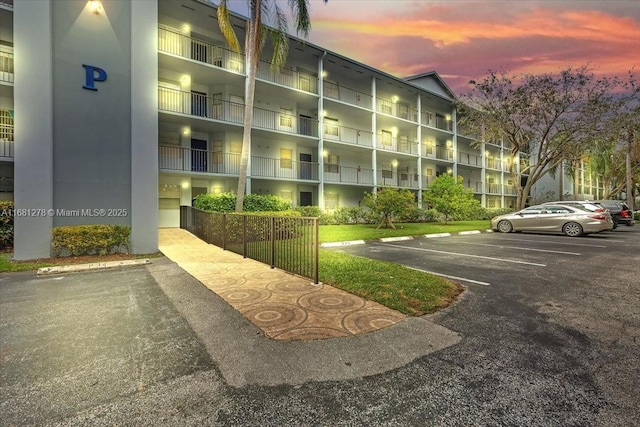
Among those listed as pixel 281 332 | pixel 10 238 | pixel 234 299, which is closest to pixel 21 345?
pixel 234 299

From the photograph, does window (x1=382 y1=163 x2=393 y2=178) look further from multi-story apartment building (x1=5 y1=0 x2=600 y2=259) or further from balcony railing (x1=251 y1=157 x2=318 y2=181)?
balcony railing (x1=251 y1=157 x2=318 y2=181)

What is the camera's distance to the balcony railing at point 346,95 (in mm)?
21781

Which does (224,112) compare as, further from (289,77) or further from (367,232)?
(367,232)

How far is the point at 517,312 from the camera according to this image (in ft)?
13.5

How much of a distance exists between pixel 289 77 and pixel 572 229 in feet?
57.7

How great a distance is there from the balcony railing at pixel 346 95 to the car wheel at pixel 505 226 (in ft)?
43.3

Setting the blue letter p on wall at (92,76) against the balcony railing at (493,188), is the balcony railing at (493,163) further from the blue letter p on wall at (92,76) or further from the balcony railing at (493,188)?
the blue letter p on wall at (92,76)

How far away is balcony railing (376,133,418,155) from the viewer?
25403 mm

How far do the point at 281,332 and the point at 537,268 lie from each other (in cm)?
647

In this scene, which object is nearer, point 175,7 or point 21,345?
point 21,345

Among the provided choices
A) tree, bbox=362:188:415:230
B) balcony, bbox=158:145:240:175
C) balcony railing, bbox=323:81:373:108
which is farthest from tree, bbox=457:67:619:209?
balcony, bbox=158:145:240:175

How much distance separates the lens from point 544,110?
69.9 ft

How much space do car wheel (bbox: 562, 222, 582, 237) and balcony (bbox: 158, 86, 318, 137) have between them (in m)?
14.8

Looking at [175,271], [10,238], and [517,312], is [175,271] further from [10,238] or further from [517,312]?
[10,238]
